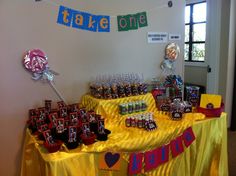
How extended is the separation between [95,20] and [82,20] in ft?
0.44

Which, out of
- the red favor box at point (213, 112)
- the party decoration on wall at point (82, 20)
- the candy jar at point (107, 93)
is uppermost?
the party decoration on wall at point (82, 20)

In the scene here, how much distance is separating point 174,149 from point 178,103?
1.76 ft

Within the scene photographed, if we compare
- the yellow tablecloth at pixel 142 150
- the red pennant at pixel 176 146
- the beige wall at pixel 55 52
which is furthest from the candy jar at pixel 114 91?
the red pennant at pixel 176 146

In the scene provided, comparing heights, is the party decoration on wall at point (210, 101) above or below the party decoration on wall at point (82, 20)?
below

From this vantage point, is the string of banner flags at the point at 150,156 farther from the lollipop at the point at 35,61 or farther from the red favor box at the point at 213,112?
the lollipop at the point at 35,61

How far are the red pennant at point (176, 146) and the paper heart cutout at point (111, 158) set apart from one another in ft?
1.69

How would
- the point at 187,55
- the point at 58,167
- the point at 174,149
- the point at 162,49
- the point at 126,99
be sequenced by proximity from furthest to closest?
the point at 187,55, the point at 162,49, the point at 126,99, the point at 174,149, the point at 58,167

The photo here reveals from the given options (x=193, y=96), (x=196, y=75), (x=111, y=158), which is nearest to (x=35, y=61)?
(x=111, y=158)

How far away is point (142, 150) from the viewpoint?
1.74 m

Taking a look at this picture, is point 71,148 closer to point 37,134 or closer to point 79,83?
point 37,134

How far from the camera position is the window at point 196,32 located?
15.6ft

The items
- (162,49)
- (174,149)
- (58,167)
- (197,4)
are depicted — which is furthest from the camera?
(197,4)

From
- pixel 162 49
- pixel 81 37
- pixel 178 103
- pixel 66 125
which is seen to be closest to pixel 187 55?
pixel 162 49

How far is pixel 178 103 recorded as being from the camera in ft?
7.41
